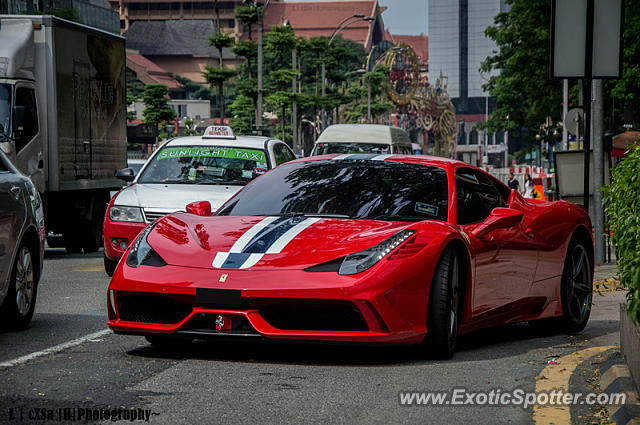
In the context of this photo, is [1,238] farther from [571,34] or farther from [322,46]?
[322,46]

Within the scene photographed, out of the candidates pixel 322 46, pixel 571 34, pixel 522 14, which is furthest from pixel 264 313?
pixel 322 46

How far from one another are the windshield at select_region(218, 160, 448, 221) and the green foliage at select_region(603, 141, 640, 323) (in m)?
1.21

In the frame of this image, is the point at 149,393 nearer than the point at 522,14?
Yes

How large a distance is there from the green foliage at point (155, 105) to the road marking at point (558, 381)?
82.7 m

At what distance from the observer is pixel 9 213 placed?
25.9ft

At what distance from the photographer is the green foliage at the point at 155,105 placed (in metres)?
88.6

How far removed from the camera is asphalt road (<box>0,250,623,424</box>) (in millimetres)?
5133

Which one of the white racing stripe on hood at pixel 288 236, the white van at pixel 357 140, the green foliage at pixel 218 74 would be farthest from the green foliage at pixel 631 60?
the white racing stripe on hood at pixel 288 236

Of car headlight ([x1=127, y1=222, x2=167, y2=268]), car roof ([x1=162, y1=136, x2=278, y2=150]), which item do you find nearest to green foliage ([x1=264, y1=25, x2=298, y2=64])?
car roof ([x1=162, y1=136, x2=278, y2=150])

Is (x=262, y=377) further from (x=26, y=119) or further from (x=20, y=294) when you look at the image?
(x=26, y=119)

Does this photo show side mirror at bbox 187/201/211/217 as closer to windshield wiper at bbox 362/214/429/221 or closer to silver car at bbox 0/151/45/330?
windshield wiper at bbox 362/214/429/221

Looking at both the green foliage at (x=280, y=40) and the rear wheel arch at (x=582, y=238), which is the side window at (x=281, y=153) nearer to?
the rear wheel arch at (x=582, y=238)

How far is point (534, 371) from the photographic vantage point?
6.52 meters

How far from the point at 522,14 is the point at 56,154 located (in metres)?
35.2
